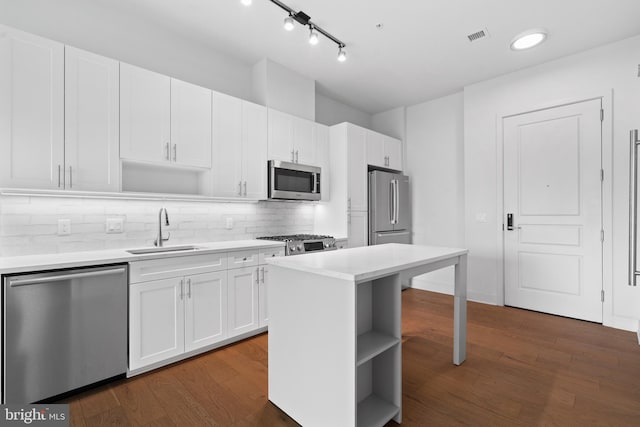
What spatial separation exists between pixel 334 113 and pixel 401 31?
6.37ft

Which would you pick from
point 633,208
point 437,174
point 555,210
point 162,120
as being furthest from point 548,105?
point 162,120

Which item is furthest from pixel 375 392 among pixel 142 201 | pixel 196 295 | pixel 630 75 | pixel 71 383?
pixel 630 75

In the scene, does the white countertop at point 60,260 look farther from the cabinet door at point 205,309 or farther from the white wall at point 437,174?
the white wall at point 437,174

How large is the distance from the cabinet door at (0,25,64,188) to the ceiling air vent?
11.7 ft

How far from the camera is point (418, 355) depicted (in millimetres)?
2541

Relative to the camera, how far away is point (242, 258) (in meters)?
2.80

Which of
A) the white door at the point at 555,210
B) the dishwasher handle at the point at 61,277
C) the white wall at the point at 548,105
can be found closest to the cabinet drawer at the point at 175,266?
the dishwasher handle at the point at 61,277

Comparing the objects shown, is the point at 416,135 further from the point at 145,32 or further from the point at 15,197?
the point at 15,197

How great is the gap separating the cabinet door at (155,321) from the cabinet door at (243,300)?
0.44m

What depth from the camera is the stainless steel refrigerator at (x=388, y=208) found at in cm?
435

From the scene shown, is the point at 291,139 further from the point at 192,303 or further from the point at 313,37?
the point at 192,303

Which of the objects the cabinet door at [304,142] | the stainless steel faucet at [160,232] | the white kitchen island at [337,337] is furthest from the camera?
the cabinet door at [304,142]

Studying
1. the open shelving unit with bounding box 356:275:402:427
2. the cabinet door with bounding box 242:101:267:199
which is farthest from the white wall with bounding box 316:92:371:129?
the open shelving unit with bounding box 356:275:402:427

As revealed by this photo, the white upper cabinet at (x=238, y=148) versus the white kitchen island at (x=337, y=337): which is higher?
the white upper cabinet at (x=238, y=148)
